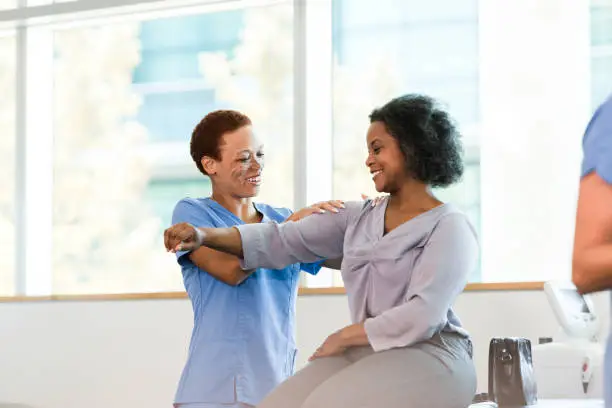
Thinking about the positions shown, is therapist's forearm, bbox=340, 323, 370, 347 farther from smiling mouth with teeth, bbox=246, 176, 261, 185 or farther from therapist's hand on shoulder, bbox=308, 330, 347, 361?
smiling mouth with teeth, bbox=246, 176, 261, 185

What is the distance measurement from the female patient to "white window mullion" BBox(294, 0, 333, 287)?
239 cm

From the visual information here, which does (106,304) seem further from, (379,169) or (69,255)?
(379,169)

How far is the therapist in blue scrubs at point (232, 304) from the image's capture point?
228cm

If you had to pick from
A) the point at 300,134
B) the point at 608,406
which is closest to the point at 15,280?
the point at 300,134

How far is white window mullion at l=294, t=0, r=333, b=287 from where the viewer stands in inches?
179

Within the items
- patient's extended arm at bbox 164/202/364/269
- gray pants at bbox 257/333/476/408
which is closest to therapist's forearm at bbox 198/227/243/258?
patient's extended arm at bbox 164/202/364/269

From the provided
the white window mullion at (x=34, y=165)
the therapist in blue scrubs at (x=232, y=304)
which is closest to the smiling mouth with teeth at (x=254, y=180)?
the therapist in blue scrubs at (x=232, y=304)

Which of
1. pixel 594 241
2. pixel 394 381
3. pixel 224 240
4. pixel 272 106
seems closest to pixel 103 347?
pixel 272 106

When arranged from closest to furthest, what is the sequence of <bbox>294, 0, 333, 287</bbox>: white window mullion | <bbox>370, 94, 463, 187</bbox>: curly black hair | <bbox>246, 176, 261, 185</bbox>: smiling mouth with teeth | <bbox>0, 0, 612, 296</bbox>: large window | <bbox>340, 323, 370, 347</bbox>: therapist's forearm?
1. <bbox>340, 323, 370, 347</bbox>: therapist's forearm
2. <bbox>370, 94, 463, 187</bbox>: curly black hair
3. <bbox>246, 176, 261, 185</bbox>: smiling mouth with teeth
4. <bbox>0, 0, 612, 296</bbox>: large window
5. <bbox>294, 0, 333, 287</bbox>: white window mullion

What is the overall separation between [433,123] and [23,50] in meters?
3.71


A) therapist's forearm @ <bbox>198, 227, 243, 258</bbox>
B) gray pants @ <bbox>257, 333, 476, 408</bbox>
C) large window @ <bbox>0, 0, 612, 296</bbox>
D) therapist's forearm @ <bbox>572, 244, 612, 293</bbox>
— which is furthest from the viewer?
large window @ <bbox>0, 0, 612, 296</bbox>

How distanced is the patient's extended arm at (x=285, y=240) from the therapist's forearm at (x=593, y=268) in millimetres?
1027

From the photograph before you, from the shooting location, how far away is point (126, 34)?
5258mm

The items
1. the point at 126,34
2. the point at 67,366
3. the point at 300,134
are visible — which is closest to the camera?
the point at 300,134
